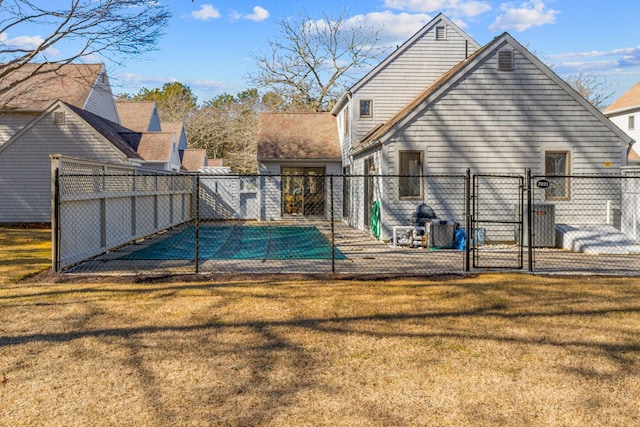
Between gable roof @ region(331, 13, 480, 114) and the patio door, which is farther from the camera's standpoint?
the patio door

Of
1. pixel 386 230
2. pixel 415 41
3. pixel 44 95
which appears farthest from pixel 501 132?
pixel 44 95

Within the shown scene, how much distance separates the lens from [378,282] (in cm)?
920

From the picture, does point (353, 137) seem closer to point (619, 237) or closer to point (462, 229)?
point (462, 229)

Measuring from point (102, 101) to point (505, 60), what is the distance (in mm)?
21184

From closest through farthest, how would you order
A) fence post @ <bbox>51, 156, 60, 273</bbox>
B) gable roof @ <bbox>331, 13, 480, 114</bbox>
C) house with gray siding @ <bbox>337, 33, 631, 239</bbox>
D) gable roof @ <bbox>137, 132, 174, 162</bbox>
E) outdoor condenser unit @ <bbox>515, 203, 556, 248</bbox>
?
fence post @ <bbox>51, 156, 60, 273</bbox> → outdoor condenser unit @ <bbox>515, 203, 556, 248</bbox> → house with gray siding @ <bbox>337, 33, 631, 239</bbox> → gable roof @ <bbox>331, 13, 480, 114</bbox> → gable roof @ <bbox>137, 132, 174, 162</bbox>

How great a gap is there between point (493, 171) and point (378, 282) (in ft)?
25.2

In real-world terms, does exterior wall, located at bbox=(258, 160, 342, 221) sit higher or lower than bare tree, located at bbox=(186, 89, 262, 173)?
lower

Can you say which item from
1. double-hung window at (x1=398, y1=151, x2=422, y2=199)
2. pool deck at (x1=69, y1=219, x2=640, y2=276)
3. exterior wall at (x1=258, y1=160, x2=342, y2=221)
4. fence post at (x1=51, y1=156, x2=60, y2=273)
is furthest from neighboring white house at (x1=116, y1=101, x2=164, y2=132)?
fence post at (x1=51, y1=156, x2=60, y2=273)

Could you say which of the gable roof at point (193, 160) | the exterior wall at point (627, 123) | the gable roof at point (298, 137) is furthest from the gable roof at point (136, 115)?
the exterior wall at point (627, 123)

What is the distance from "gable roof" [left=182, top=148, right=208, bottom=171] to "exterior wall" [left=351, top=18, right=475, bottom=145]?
16.1 m

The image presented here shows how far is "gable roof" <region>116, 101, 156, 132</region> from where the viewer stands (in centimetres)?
3522

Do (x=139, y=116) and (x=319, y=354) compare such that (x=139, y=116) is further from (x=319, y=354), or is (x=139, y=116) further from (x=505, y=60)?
(x=319, y=354)

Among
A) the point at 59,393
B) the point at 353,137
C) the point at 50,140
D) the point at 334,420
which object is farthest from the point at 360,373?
the point at 50,140

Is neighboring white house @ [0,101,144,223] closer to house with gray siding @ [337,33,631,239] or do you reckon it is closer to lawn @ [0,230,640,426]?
house with gray siding @ [337,33,631,239]
